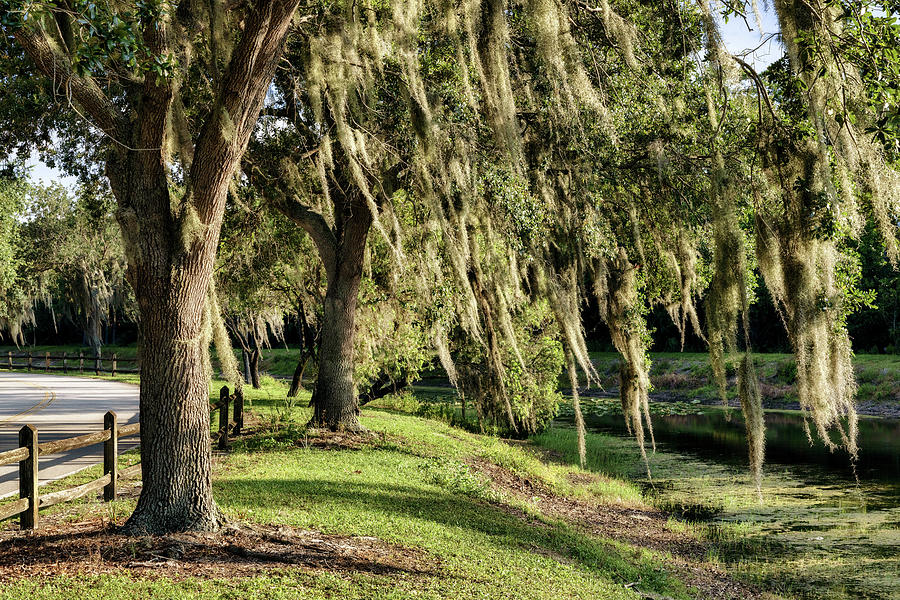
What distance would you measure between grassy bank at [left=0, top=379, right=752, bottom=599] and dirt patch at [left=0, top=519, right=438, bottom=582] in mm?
22

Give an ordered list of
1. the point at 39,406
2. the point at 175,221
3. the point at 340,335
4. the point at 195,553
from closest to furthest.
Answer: the point at 195,553 < the point at 175,221 < the point at 340,335 < the point at 39,406

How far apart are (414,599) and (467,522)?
296cm

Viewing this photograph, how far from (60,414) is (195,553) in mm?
11822

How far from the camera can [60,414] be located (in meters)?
15.5

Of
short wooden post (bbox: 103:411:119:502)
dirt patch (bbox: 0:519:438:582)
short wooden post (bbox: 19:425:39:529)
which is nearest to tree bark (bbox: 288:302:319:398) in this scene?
short wooden post (bbox: 103:411:119:502)

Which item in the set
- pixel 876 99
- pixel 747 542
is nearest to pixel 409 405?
pixel 747 542

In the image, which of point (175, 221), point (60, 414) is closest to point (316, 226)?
point (175, 221)

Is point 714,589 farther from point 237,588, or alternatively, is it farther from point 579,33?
point 579,33

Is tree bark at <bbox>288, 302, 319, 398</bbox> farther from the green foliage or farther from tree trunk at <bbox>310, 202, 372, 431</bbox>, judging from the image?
tree trunk at <bbox>310, 202, 372, 431</bbox>

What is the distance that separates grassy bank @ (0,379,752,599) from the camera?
5344 millimetres

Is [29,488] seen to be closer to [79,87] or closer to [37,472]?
[37,472]

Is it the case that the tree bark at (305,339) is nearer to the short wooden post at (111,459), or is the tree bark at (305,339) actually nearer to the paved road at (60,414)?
the paved road at (60,414)

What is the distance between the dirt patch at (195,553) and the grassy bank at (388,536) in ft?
0.07

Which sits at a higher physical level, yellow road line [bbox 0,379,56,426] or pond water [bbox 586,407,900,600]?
yellow road line [bbox 0,379,56,426]
